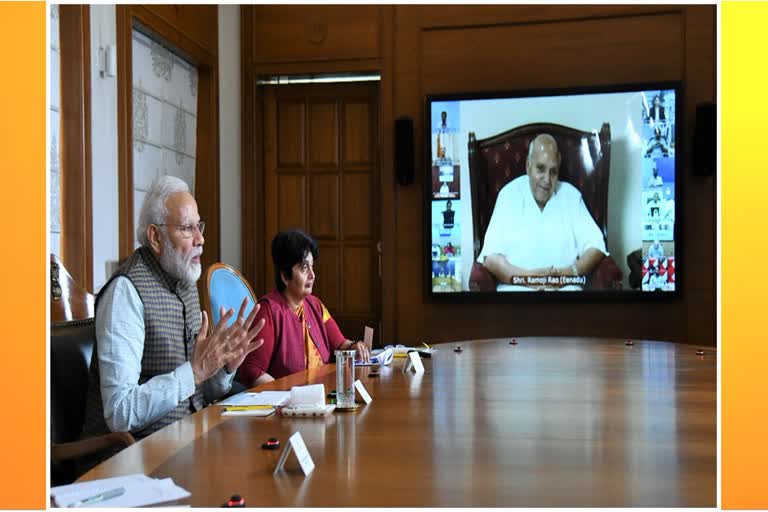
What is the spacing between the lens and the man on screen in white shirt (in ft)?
19.0

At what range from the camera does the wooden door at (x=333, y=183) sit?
648 centimetres

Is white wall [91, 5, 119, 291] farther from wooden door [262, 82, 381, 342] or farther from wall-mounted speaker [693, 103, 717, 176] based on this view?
wall-mounted speaker [693, 103, 717, 176]

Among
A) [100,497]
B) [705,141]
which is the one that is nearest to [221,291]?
[100,497]

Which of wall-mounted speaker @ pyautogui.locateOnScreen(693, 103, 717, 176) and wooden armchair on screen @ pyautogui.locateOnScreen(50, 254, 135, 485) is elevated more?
wall-mounted speaker @ pyautogui.locateOnScreen(693, 103, 717, 176)

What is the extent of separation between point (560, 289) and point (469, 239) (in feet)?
2.60

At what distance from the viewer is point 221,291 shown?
128 inches

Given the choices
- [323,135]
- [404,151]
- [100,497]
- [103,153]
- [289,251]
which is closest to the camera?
[100,497]

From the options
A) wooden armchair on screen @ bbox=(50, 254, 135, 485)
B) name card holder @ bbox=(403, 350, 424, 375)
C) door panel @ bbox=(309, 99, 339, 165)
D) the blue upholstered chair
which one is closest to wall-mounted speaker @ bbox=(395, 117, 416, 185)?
door panel @ bbox=(309, 99, 339, 165)

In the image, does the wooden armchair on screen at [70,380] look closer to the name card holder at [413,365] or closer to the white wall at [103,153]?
the name card holder at [413,365]

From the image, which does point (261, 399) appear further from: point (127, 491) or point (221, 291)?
point (221, 291)

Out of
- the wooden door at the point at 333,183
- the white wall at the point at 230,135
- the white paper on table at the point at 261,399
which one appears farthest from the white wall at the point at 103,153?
the white paper on table at the point at 261,399

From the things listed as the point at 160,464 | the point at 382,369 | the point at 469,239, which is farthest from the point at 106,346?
the point at 469,239

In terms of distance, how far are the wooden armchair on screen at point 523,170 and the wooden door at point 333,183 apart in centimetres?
94

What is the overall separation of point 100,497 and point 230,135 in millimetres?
5334
